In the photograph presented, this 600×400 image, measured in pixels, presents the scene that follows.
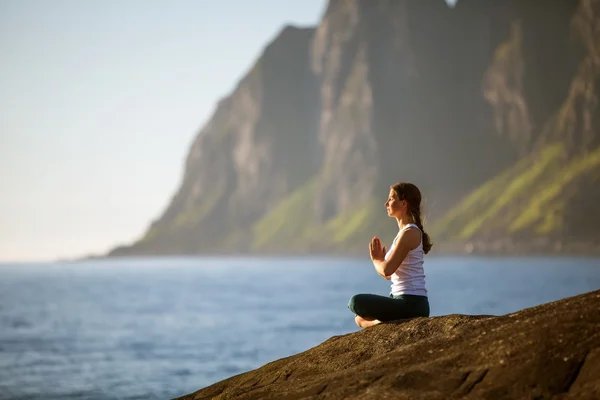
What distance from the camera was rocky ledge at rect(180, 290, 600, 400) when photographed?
27.4ft

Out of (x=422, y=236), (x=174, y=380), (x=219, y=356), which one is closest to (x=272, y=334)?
(x=219, y=356)

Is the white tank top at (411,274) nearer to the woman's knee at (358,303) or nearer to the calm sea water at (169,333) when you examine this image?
the woman's knee at (358,303)

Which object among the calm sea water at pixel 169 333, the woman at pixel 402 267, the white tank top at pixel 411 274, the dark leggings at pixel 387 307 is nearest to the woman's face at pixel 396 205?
the woman at pixel 402 267

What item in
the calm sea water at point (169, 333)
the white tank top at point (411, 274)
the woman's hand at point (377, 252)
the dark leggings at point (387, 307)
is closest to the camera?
the woman's hand at point (377, 252)

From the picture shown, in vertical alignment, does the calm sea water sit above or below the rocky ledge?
above

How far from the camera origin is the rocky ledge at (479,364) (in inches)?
329

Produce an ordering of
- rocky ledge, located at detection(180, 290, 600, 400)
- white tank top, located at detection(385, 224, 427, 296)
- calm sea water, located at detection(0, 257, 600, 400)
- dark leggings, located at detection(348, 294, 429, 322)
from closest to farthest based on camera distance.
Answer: rocky ledge, located at detection(180, 290, 600, 400) → dark leggings, located at detection(348, 294, 429, 322) → white tank top, located at detection(385, 224, 427, 296) → calm sea water, located at detection(0, 257, 600, 400)

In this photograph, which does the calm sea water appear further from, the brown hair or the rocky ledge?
the rocky ledge

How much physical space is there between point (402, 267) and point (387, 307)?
612 mm

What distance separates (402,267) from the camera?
42.1 feet

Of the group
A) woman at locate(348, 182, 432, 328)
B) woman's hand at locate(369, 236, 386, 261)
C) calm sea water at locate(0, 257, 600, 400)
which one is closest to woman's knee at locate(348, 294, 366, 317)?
woman at locate(348, 182, 432, 328)

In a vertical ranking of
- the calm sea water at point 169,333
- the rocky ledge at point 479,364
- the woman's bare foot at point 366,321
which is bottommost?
the rocky ledge at point 479,364

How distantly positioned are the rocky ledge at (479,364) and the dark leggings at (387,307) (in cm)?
120

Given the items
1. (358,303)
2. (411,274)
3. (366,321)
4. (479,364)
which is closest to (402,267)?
(411,274)
